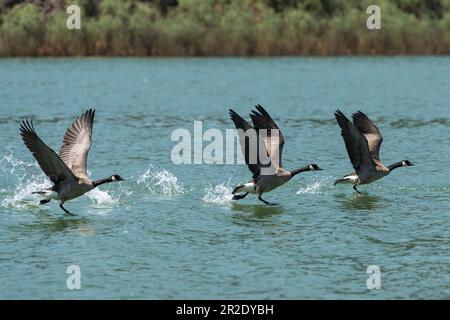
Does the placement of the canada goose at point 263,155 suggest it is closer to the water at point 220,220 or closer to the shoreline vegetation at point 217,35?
the water at point 220,220

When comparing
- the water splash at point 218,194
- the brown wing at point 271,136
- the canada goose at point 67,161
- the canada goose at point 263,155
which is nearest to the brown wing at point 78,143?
the canada goose at point 67,161

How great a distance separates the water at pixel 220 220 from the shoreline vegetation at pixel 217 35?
20.0 metres

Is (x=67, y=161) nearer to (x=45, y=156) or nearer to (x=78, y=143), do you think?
(x=78, y=143)

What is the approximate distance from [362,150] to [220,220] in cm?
280

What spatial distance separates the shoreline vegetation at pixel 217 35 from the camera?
167ft

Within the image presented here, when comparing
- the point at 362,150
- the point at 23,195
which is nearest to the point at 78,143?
the point at 23,195

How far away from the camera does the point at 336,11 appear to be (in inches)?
2344

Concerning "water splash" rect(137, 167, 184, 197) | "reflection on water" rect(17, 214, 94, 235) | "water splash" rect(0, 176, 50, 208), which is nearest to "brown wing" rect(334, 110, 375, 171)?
"water splash" rect(137, 167, 184, 197)

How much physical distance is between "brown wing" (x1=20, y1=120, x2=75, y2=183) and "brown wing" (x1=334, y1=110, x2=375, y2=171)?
4.19 m

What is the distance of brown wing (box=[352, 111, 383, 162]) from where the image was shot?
672 inches

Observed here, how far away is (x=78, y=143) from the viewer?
15609mm

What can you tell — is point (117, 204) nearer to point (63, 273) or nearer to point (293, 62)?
point (63, 273)

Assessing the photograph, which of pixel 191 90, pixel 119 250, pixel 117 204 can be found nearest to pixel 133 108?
pixel 191 90

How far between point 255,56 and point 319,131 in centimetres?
2729
